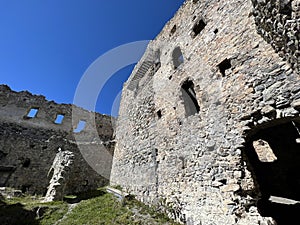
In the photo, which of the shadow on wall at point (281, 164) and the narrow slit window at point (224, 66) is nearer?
the narrow slit window at point (224, 66)

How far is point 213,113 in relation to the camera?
4.84m

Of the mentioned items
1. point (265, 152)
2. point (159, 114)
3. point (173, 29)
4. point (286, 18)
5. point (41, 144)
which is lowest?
point (265, 152)

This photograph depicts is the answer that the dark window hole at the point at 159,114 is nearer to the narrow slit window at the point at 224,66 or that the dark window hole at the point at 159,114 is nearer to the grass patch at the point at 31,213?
the narrow slit window at the point at 224,66

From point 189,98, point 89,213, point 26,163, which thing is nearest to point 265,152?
point 189,98

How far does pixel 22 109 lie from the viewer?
1602 cm

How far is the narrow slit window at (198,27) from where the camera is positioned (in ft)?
21.4

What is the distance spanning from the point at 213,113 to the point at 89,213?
5.97 meters

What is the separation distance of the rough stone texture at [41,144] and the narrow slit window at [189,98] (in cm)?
705

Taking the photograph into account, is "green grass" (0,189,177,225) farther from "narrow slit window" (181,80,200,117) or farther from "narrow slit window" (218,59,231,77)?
"narrow slit window" (218,59,231,77)

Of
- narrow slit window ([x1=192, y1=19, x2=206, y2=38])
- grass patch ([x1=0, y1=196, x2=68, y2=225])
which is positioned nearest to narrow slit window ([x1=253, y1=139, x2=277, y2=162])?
narrow slit window ([x1=192, y1=19, x2=206, y2=38])

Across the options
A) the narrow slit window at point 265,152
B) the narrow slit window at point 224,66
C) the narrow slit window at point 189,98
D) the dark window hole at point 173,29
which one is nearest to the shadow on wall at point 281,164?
the narrow slit window at point 265,152

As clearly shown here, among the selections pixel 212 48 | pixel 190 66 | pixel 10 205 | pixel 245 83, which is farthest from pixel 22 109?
pixel 245 83

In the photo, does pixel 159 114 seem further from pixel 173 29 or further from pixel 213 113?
pixel 173 29

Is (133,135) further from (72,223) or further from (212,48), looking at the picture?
(212,48)
